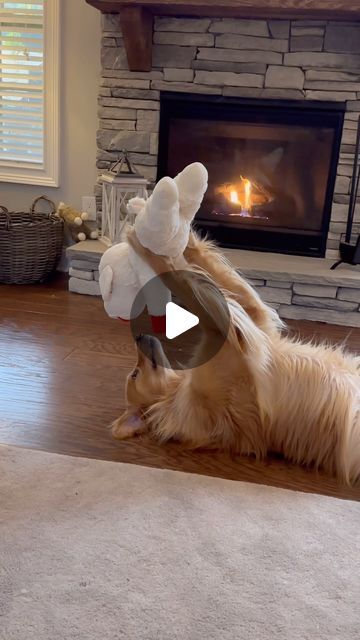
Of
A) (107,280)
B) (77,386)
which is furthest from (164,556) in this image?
(77,386)

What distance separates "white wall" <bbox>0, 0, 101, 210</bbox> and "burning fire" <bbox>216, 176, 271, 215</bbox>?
2.38 ft

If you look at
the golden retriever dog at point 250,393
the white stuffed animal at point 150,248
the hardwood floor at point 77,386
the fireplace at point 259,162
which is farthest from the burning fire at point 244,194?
the white stuffed animal at point 150,248

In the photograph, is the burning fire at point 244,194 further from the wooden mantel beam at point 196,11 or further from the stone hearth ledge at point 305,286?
the wooden mantel beam at point 196,11

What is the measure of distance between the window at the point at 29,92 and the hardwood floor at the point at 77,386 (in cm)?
74

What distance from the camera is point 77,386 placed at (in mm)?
1967

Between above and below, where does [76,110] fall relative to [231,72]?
below

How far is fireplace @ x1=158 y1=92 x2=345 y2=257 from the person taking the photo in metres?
2.90

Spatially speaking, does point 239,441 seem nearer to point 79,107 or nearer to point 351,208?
point 351,208

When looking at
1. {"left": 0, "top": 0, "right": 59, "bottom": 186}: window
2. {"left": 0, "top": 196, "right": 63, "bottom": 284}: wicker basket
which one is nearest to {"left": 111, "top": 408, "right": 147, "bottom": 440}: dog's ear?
{"left": 0, "top": 196, "right": 63, "bottom": 284}: wicker basket

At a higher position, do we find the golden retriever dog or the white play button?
the white play button

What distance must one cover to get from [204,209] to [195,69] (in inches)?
26.3

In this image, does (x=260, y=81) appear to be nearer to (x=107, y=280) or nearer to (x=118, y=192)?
(x=118, y=192)

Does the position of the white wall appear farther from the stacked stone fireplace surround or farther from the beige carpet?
the beige carpet

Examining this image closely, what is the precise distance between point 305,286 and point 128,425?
4.34 ft
